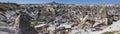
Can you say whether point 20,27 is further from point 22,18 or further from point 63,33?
point 63,33

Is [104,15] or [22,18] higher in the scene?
[104,15]

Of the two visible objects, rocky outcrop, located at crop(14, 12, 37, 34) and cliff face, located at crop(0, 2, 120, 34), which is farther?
cliff face, located at crop(0, 2, 120, 34)

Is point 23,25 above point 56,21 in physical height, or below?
below

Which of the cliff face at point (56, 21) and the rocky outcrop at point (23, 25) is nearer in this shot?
the rocky outcrop at point (23, 25)

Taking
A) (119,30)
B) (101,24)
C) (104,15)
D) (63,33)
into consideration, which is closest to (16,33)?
(119,30)

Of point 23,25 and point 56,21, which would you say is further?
point 56,21

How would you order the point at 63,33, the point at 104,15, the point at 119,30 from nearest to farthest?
the point at 119,30
the point at 63,33
the point at 104,15

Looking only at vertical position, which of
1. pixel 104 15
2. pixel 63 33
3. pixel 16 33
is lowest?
pixel 16 33

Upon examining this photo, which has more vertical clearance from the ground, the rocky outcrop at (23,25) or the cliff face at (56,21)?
the cliff face at (56,21)

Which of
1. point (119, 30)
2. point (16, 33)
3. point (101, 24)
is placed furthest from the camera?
point (101, 24)

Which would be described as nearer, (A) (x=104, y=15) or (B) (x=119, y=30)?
(B) (x=119, y=30)

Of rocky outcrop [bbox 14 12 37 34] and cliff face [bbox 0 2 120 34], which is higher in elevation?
cliff face [bbox 0 2 120 34]
